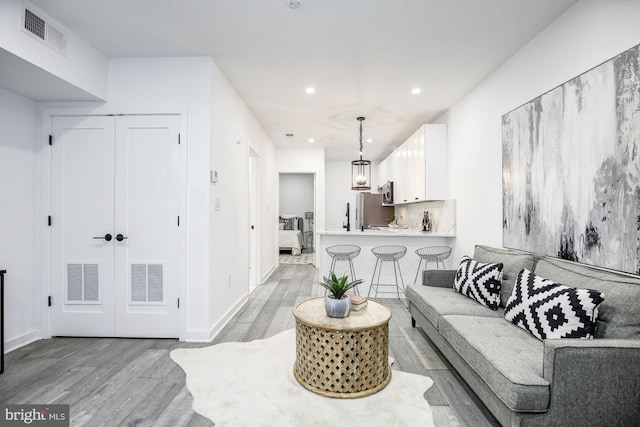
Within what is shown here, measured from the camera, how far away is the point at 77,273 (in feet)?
10.3

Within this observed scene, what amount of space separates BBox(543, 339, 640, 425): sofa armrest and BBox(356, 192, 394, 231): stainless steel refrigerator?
6161 millimetres

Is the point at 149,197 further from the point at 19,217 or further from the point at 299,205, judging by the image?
the point at 299,205

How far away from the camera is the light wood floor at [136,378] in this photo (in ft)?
6.24

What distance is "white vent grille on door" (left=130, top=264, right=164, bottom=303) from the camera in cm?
311

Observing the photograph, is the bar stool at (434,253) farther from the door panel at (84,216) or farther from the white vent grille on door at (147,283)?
the door panel at (84,216)

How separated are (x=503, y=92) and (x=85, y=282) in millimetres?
4578

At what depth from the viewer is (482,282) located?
273 cm

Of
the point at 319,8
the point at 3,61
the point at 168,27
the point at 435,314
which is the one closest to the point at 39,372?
the point at 3,61

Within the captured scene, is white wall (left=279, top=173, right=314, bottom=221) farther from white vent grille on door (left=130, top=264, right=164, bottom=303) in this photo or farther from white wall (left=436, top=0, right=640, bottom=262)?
white vent grille on door (left=130, top=264, right=164, bottom=303)

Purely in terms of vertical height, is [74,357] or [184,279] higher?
[184,279]

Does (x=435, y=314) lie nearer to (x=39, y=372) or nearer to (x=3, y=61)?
(x=39, y=372)

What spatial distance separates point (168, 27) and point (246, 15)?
2.29ft

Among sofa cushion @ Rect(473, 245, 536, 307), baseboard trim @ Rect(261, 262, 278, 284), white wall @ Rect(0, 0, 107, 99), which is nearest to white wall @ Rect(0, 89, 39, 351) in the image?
white wall @ Rect(0, 0, 107, 99)

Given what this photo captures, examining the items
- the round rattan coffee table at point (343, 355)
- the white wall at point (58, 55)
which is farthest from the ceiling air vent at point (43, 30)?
the round rattan coffee table at point (343, 355)
